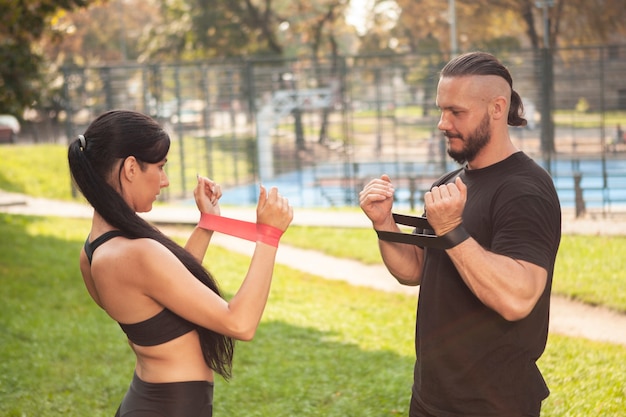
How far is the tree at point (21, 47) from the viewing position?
534 inches

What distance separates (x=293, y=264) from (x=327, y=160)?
9.85 meters

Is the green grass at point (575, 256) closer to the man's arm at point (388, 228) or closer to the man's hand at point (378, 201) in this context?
the man's arm at point (388, 228)

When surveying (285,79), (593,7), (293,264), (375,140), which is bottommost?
(293,264)

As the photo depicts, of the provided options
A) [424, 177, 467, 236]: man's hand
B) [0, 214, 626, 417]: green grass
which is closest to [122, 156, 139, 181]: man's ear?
[424, 177, 467, 236]: man's hand

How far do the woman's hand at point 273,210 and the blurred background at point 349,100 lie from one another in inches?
460

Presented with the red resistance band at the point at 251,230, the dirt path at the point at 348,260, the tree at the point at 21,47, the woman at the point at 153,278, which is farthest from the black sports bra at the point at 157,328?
the tree at the point at 21,47

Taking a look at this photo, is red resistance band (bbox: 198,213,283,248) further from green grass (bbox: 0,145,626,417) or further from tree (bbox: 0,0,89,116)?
tree (bbox: 0,0,89,116)

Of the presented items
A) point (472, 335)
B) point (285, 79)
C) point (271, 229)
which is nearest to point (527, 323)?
point (472, 335)

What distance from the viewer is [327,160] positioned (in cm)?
2306

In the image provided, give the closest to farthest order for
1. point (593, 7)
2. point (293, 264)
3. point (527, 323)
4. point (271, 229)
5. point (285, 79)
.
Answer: point (271, 229), point (527, 323), point (293, 264), point (285, 79), point (593, 7)

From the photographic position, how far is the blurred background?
17.3m

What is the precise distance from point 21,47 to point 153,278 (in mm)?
12870

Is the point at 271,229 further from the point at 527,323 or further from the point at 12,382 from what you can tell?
the point at 12,382

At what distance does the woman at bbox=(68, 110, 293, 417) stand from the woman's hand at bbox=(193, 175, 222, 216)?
0.29m
